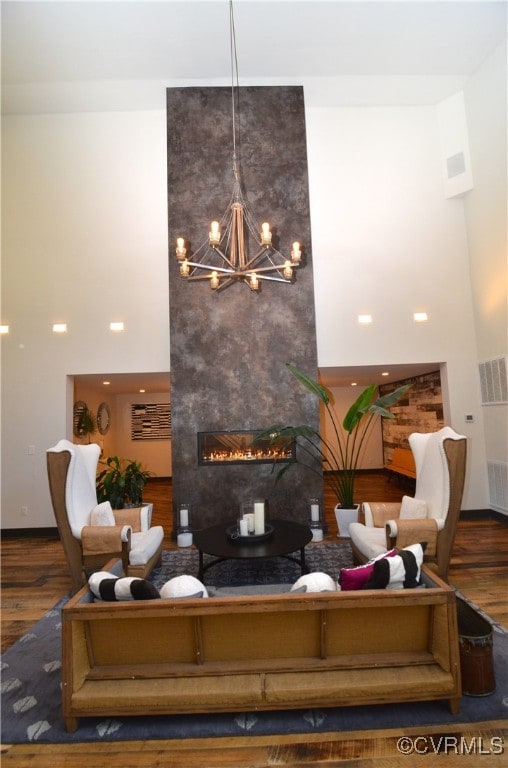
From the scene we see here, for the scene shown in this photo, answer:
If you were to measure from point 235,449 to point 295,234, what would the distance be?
319cm

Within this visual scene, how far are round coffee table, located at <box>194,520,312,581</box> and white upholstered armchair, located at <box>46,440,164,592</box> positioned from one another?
507 mm

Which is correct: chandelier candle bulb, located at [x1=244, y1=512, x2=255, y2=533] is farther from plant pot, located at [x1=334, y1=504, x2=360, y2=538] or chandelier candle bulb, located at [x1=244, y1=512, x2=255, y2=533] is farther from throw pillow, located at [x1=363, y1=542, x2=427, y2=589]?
throw pillow, located at [x1=363, y1=542, x2=427, y2=589]

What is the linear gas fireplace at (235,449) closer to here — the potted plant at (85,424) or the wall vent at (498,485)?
the wall vent at (498,485)

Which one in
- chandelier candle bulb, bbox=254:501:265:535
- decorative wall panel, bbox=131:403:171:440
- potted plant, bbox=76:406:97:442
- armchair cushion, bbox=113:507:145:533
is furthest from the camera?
decorative wall panel, bbox=131:403:171:440

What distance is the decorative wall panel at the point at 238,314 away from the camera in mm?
5605

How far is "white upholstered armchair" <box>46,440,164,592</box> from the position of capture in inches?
139

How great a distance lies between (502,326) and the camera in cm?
539

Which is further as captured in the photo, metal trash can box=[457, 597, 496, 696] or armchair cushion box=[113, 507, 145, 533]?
armchair cushion box=[113, 507, 145, 533]

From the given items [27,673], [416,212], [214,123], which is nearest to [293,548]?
[27,673]

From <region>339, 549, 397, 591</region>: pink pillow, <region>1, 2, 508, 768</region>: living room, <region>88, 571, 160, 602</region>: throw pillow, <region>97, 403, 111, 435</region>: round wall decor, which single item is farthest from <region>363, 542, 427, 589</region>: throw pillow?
<region>97, 403, 111, 435</region>: round wall decor

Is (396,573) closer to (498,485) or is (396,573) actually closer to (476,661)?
(476,661)

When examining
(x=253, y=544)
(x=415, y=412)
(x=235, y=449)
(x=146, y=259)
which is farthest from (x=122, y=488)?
(x=415, y=412)

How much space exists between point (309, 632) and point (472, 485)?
480 centimetres

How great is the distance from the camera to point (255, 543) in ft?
12.3
